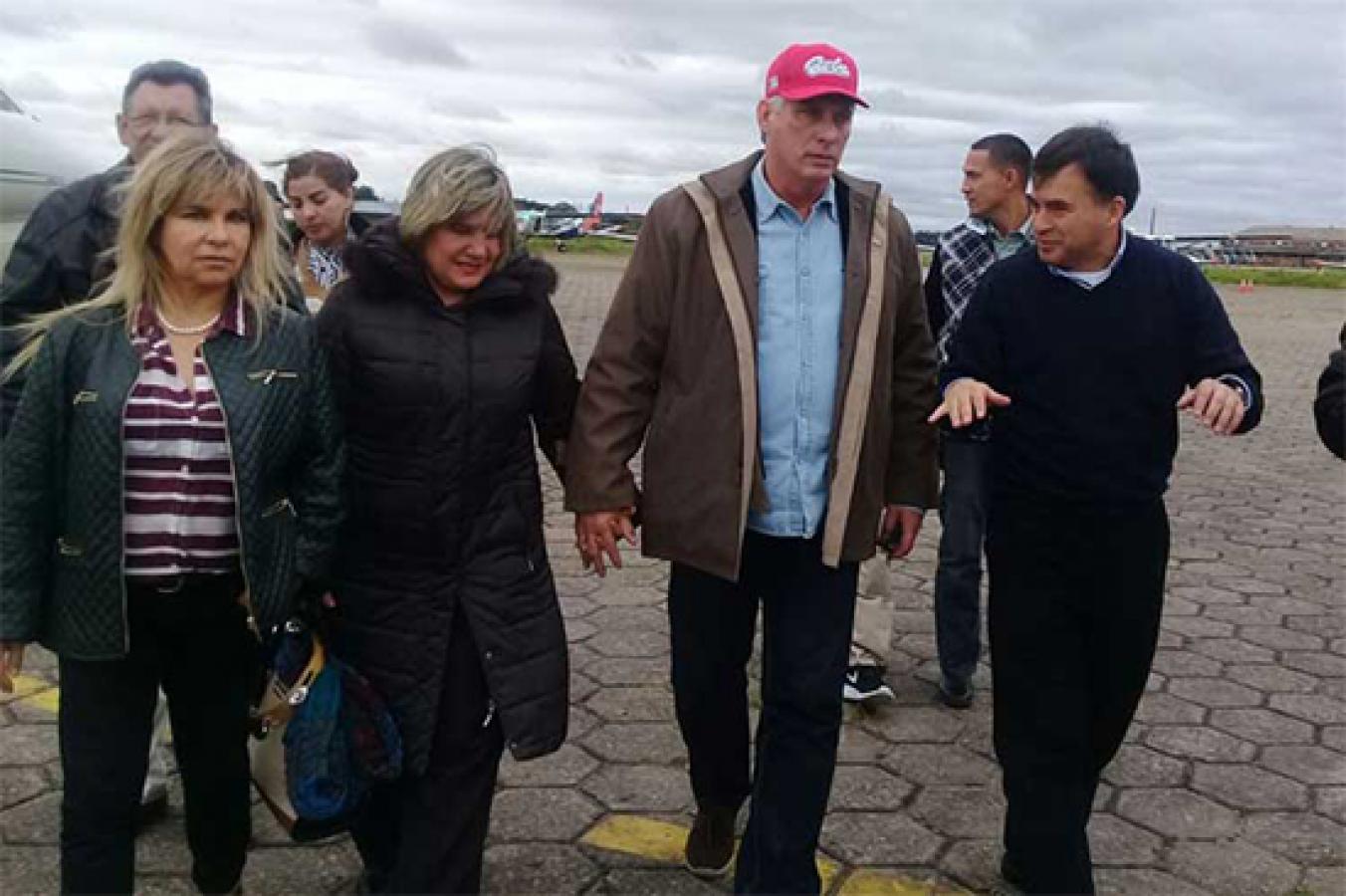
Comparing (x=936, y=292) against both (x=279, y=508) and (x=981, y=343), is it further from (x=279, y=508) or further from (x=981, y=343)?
(x=279, y=508)

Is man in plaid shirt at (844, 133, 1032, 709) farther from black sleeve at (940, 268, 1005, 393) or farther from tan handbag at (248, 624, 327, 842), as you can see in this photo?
tan handbag at (248, 624, 327, 842)

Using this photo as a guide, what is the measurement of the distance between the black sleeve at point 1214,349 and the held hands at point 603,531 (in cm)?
142

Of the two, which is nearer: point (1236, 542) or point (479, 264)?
point (479, 264)

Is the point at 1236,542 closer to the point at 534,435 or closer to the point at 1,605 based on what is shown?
the point at 534,435

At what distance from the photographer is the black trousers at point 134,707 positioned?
106 inches

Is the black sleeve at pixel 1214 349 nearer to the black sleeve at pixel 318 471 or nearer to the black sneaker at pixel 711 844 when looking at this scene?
the black sneaker at pixel 711 844

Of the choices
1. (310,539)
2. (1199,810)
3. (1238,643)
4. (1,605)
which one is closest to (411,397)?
(310,539)

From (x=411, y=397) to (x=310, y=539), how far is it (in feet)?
1.26

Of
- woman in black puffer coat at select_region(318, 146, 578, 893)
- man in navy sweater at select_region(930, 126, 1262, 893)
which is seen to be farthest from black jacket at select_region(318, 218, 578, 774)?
man in navy sweater at select_region(930, 126, 1262, 893)

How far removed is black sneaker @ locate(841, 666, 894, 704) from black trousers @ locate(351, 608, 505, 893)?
1.85 m

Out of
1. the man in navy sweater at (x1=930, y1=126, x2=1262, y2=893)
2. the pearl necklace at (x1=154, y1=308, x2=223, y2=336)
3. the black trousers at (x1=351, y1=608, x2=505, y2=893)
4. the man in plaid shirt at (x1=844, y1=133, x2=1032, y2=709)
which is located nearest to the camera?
the pearl necklace at (x1=154, y1=308, x2=223, y2=336)

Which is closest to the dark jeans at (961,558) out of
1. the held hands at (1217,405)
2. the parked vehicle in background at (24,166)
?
the held hands at (1217,405)

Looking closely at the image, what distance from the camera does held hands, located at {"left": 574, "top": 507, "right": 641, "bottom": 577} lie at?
3195 mm

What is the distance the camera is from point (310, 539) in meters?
2.79
